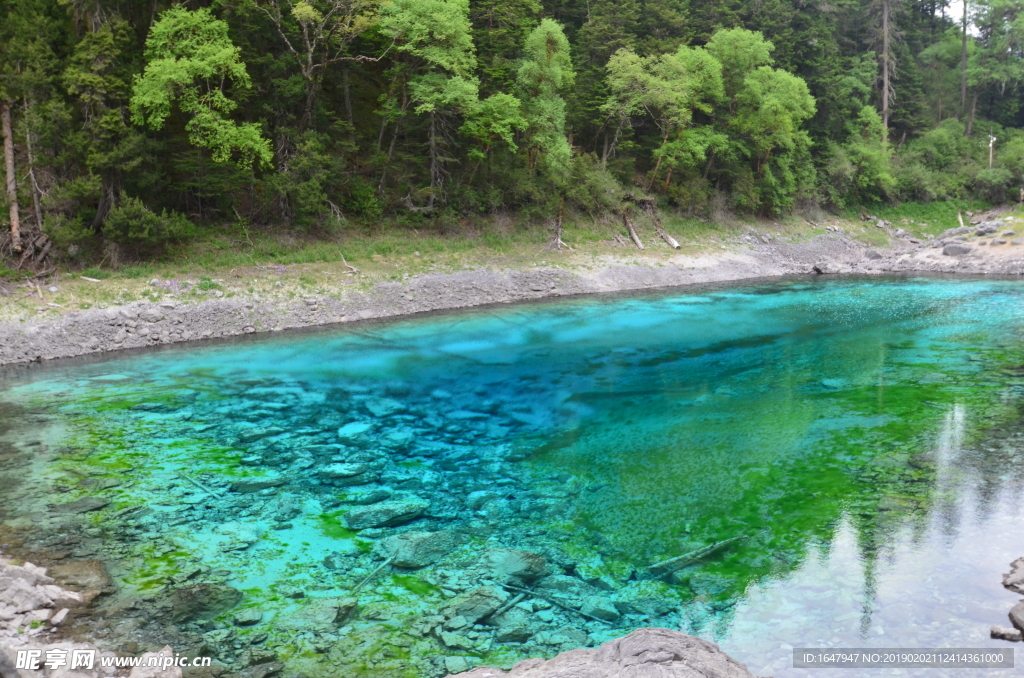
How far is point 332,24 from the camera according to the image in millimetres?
25859

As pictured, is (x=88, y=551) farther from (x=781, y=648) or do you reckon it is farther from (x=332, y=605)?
(x=781, y=648)

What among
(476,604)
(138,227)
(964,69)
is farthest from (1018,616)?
(964,69)

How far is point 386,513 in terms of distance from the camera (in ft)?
27.6

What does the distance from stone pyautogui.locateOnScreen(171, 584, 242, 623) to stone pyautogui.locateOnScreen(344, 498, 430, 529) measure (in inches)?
67.9

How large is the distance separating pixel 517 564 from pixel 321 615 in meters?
2.04

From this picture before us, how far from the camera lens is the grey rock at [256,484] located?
30.2ft

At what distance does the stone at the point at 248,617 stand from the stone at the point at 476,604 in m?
1.70

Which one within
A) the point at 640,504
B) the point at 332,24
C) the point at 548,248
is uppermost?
the point at 332,24

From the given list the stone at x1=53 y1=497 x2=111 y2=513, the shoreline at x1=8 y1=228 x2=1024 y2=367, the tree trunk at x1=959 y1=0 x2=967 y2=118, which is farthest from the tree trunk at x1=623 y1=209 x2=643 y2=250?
the tree trunk at x1=959 y1=0 x2=967 y2=118

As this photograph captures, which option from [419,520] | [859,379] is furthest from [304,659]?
[859,379]

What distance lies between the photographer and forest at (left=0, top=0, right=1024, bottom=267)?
20.8m

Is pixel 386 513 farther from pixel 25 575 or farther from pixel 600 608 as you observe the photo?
pixel 25 575

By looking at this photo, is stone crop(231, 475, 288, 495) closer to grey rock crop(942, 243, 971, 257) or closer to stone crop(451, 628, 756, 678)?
stone crop(451, 628, 756, 678)

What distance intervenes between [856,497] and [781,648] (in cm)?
368
